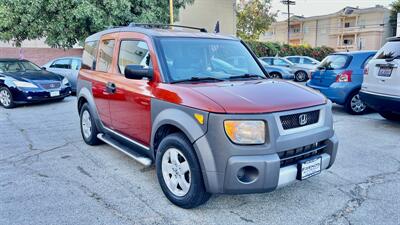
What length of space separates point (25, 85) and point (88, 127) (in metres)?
4.78

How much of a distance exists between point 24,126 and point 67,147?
2307 millimetres

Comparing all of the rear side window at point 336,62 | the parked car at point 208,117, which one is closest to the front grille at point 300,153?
the parked car at point 208,117

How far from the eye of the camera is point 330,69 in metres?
7.81

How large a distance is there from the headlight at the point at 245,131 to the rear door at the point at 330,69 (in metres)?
5.67

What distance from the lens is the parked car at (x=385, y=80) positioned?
5586 millimetres

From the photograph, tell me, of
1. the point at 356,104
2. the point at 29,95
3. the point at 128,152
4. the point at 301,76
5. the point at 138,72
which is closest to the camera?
the point at 138,72

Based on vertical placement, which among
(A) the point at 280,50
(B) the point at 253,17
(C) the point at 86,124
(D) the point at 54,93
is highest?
(B) the point at 253,17

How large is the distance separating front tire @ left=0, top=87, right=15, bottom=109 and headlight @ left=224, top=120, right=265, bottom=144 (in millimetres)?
8407

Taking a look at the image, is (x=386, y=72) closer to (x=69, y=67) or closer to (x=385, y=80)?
(x=385, y=80)

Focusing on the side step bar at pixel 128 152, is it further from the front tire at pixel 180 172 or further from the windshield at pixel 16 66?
the windshield at pixel 16 66

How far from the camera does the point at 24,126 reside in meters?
6.96

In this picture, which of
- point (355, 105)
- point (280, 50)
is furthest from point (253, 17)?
point (355, 105)

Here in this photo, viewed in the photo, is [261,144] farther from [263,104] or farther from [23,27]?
[23,27]

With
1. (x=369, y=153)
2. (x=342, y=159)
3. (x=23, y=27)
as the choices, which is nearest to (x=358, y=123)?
(x=369, y=153)
